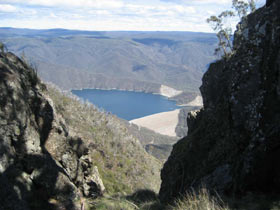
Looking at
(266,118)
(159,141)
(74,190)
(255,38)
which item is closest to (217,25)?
(255,38)

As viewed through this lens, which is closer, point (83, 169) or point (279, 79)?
point (279, 79)

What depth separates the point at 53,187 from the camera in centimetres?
780

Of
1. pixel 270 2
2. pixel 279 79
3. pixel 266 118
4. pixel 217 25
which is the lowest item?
pixel 266 118

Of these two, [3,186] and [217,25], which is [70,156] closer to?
[3,186]

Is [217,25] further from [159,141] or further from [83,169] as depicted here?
[159,141]

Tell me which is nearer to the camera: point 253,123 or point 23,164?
point 23,164

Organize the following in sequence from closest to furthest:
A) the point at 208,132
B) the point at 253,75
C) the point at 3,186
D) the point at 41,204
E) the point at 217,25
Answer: the point at 3,186, the point at 41,204, the point at 253,75, the point at 208,132, the point at 217,25

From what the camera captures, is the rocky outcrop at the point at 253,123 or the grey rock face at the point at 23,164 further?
the rocky outcrop at the point at 253,123

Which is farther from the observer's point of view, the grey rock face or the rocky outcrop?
the rocky outcrop

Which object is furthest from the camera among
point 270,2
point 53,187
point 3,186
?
point 270,2

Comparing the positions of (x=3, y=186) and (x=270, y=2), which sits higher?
(x=270, y=2)

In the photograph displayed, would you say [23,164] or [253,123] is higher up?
[253,123]

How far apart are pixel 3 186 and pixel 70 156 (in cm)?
524

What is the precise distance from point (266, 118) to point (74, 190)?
6.45 meters
